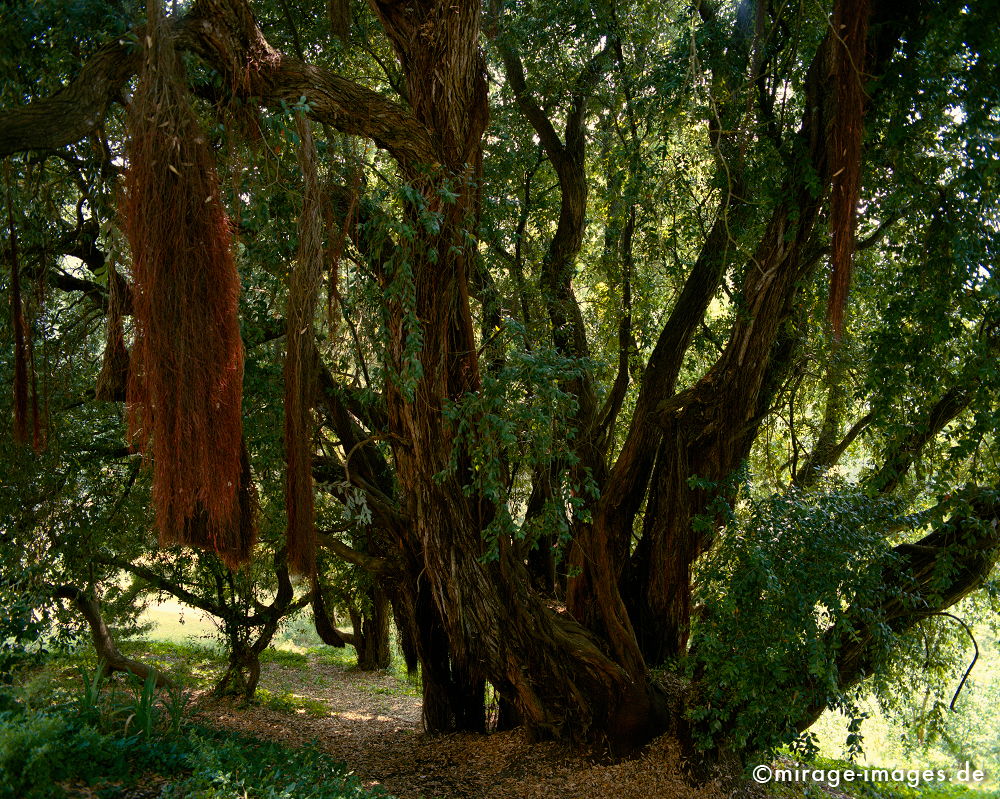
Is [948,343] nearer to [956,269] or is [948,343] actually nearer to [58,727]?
[956,269]

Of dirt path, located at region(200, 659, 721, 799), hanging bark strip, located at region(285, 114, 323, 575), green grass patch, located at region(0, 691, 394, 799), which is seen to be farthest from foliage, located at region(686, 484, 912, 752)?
hanging bark strip, located at region(285, 114, 323, 575)

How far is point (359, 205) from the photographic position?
4.63m

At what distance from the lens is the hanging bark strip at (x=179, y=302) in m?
3.01

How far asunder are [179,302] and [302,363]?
2.53ft

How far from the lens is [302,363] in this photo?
3729mm

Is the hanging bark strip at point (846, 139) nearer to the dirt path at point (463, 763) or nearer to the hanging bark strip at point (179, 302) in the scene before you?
the hanging bark strip at point (179, 302)

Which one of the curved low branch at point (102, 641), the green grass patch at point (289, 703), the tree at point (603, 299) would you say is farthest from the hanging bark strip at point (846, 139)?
the green grass patch at point (289, 703)

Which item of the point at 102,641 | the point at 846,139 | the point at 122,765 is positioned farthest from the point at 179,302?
the point at 102,641

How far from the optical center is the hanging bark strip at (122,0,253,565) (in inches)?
119

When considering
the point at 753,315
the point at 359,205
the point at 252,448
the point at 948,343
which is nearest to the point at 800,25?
the point at 753,315

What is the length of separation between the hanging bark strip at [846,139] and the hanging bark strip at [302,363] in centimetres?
258

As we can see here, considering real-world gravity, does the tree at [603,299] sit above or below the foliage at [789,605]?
above

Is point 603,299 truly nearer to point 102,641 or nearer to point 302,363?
point 302,363

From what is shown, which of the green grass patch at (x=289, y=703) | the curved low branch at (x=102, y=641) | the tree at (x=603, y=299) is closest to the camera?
the tree at (x=603, y=299)
